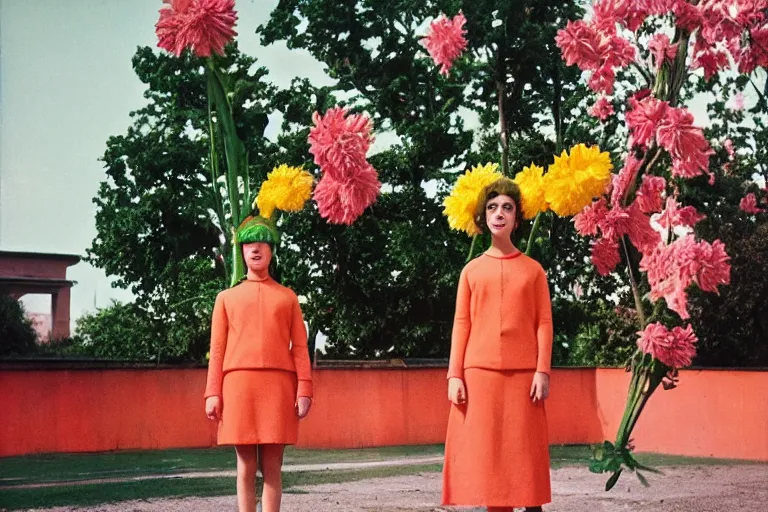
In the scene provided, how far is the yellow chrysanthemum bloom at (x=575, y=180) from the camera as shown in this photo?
392cm

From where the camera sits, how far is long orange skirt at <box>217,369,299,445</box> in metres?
3.67

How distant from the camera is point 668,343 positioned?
15.2 ft

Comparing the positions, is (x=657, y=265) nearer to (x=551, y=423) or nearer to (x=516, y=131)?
(x=516, y=131)

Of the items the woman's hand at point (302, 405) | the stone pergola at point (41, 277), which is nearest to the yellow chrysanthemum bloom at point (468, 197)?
the woman's hand at point (302, 405)

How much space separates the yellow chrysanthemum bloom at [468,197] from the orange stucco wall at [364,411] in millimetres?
5602

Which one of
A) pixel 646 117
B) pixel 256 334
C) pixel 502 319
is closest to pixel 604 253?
pixel 646 117

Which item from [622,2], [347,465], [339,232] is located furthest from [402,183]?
[622,2]

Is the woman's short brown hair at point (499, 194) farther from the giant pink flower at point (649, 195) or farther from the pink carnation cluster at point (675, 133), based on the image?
the giant pink flower at point (649, 195)

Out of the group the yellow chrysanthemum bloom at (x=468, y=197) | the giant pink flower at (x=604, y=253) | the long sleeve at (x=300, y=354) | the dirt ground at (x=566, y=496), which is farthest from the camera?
the dirt ground at (x=566, y=496)

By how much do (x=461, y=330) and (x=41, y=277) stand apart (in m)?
5.58

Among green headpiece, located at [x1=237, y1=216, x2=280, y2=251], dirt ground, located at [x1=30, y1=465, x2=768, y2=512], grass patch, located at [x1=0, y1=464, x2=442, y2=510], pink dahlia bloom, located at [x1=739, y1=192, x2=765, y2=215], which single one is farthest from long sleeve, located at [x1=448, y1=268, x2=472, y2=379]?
pink dahlia bloom, located at [x1=739, y1=192, x2=765, y2=215]

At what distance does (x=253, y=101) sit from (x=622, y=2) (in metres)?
5.23

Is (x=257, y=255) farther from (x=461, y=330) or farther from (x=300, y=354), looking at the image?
(x=461, y=330)

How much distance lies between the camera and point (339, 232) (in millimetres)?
10141
